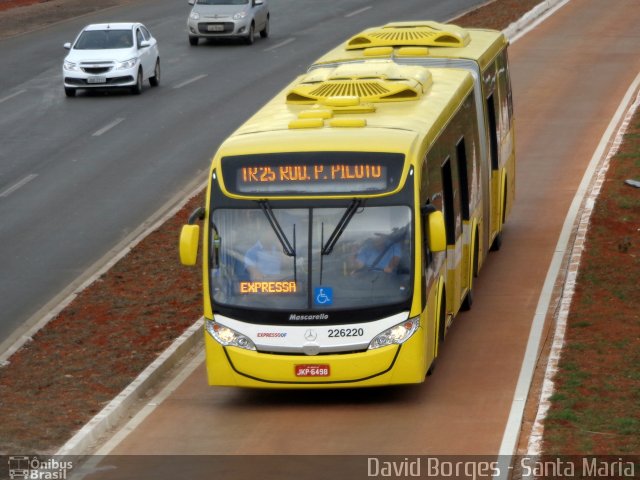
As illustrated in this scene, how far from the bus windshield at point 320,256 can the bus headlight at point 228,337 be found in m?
0.34

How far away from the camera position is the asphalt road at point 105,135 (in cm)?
2431

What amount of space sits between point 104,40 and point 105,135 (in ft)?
23.1

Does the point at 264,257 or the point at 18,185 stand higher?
the point at 264,257

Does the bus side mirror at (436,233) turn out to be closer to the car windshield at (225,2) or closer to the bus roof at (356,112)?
the bus roof at (356,112)

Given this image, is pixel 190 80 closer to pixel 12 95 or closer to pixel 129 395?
pixel 12 95

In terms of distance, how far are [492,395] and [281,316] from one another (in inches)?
96.0

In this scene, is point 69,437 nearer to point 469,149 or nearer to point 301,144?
point 301,144

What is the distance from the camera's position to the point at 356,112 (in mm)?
16953

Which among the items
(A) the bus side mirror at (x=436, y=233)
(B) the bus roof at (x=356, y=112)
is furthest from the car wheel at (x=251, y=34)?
(A) the bus side mirror at (x=436, y=233)

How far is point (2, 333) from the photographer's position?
20234 mm

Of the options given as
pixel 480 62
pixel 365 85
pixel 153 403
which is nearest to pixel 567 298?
pixel 480 62

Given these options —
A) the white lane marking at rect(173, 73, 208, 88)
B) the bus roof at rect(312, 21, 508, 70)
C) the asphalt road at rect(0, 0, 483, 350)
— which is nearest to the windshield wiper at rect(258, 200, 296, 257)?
the asphalt road at rect(0, 0, 483, 350)

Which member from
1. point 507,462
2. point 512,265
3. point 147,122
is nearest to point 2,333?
point 512,265

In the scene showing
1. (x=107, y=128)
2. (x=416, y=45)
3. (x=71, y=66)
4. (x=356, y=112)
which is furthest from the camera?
(x=71, y=66)
